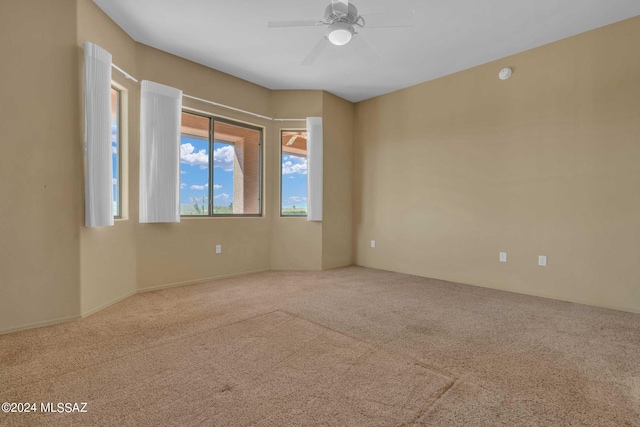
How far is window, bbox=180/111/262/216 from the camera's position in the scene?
13.6 ft

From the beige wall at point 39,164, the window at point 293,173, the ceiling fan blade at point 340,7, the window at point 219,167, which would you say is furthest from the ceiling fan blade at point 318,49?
the beige wall at point 39,164

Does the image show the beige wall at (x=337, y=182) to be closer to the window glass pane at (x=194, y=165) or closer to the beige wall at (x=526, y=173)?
the beige wall at (x=526, y=173)

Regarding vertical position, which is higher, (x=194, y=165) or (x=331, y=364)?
(x=194, y=165)

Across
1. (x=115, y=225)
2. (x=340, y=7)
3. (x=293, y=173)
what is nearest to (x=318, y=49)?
(x=340, y=7)

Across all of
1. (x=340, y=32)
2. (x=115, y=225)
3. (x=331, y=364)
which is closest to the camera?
(x=331, y=364)

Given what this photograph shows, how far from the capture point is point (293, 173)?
16.6 feet

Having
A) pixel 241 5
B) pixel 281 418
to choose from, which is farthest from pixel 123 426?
pixel 241 5

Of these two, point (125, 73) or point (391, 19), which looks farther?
point (125, 73)

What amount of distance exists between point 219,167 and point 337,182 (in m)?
1.94

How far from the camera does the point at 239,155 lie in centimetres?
468

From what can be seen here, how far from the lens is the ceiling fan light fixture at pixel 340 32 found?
96.3 inches

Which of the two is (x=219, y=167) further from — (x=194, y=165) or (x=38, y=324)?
(x=38, y=324)

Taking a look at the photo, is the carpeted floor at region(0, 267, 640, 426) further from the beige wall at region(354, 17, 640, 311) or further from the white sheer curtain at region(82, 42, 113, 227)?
the white sheer curtain at region(82, 42, 113, 227)

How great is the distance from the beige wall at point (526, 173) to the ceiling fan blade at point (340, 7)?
8.33 feet
